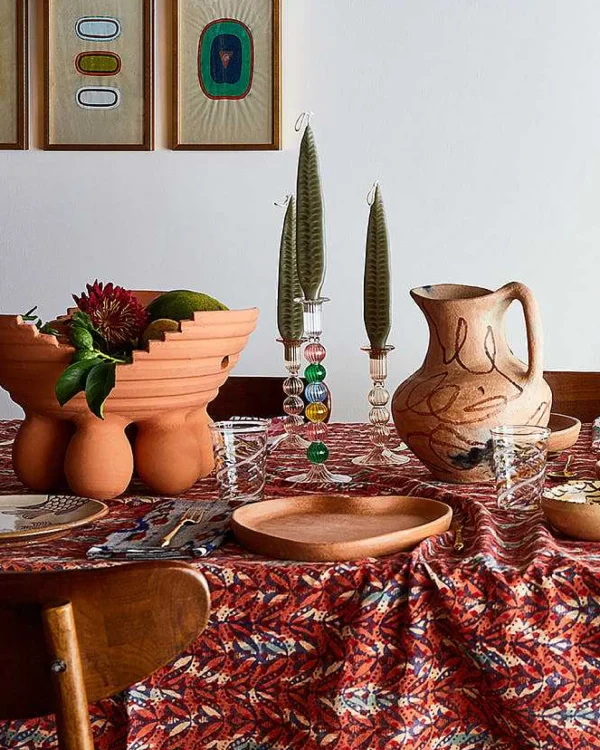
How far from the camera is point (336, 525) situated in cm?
103

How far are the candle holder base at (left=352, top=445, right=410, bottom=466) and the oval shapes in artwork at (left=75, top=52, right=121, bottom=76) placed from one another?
6.14ft

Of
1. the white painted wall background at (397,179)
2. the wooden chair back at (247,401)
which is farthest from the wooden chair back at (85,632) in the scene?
the white painted wall background at (397,179)

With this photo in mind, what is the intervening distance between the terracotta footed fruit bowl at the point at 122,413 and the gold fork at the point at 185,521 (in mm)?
118

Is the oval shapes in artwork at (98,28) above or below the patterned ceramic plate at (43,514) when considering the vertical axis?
above

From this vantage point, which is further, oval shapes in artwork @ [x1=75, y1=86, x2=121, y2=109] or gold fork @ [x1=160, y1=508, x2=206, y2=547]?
oval shapes in artwork @ [x1=75, y1=86, x2=121, y2=109]

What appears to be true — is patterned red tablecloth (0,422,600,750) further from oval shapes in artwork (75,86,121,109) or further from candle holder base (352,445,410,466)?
oval shapes in artwork (75,86,121,109)

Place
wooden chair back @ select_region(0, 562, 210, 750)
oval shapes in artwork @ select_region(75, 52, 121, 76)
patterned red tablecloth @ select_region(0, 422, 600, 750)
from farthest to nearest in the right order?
1. oval shapes in artwork @ select_region(75, 52, 121, 76)
2. patterned red tablecloth @ select_region(0, 422, 600, 750)
3. wooden chair back @ select_region(0, 562, 210, 750)

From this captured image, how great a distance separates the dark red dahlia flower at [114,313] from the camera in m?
1.16

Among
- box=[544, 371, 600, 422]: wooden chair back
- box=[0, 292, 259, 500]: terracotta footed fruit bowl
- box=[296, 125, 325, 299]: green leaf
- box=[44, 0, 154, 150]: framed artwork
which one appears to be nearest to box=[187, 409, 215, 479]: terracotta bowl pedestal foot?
box=[0, 292, 259, 500]: terracotta footed fruit bowl

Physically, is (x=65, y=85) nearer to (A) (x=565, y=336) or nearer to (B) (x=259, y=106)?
(B) (x=259, y=106)

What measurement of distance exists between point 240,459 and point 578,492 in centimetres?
38

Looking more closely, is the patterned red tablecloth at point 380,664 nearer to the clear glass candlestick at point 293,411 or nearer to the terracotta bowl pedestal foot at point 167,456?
the terracotta bowl pedestal foot at point 167,456

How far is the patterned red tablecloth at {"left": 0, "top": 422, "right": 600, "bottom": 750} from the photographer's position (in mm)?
833

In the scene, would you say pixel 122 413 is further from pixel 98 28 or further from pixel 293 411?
pixel 98 28
